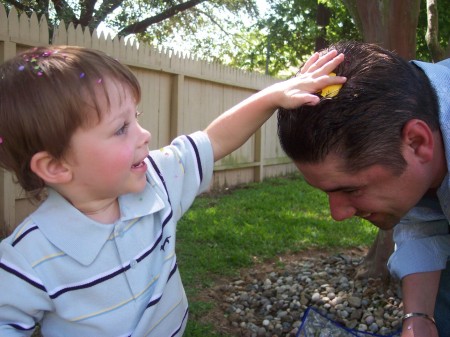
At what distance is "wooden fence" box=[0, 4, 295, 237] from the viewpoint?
4.13 m

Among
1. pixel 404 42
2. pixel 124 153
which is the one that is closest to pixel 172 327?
pixel 124 153

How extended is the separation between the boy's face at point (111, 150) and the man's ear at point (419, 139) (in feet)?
2.57

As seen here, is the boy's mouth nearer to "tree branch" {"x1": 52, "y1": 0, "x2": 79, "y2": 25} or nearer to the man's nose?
the man's nose

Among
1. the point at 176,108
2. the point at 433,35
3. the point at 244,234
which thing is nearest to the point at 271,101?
the point at 433,35

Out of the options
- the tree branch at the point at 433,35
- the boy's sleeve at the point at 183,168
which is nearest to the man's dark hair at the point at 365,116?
the boy's sleeve at the point at 183,168

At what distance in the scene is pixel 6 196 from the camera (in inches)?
161

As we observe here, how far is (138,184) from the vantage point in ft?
5.06

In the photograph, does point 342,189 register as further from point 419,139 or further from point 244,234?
point 244,234

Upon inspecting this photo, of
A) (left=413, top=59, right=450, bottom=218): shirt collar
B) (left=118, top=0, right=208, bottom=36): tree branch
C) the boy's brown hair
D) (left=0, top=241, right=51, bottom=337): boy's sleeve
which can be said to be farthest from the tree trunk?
(left=118, top=0, right=208, bottom=36): tree branch

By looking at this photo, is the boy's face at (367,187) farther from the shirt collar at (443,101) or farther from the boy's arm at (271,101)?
the boy's arm at (271,101)

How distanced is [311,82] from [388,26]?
1565 mm

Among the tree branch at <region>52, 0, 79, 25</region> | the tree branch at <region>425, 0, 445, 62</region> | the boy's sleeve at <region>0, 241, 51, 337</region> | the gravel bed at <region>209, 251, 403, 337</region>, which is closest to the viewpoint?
the boy's sleeve at <region>0, 241, 51, 337</region>

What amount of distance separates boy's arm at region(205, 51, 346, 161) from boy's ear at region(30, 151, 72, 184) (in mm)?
568

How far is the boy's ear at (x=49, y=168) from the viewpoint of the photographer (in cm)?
143
